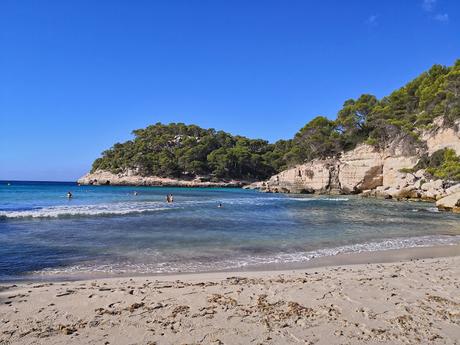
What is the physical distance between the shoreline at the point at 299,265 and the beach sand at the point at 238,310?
55 centimetres

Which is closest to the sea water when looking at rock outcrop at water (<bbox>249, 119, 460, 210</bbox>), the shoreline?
the shoreline

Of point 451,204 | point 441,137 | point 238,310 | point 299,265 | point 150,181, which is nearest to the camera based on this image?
point 238,310

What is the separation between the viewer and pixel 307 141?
67.9 metres

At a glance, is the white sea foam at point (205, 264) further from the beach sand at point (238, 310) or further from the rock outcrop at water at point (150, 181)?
the rock outcrop at water at point (150, 181)

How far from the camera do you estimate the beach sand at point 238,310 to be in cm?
442

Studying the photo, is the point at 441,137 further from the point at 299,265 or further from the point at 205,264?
the point at 205,264

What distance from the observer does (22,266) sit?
9000mm

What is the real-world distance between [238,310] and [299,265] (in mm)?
4452

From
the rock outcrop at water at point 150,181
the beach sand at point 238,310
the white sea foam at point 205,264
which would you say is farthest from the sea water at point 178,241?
the rock outcrop at water at point 150,181

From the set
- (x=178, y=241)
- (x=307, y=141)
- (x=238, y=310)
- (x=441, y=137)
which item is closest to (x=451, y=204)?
(x=441, y=137)

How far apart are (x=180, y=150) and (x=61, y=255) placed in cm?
8818

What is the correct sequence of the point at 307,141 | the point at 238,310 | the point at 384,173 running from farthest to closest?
1. the point at 307,141
2. the point at 384,173
3. the point at 238,310

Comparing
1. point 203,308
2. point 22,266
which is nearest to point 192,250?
point 22,266

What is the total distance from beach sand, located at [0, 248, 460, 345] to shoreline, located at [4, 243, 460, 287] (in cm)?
55
